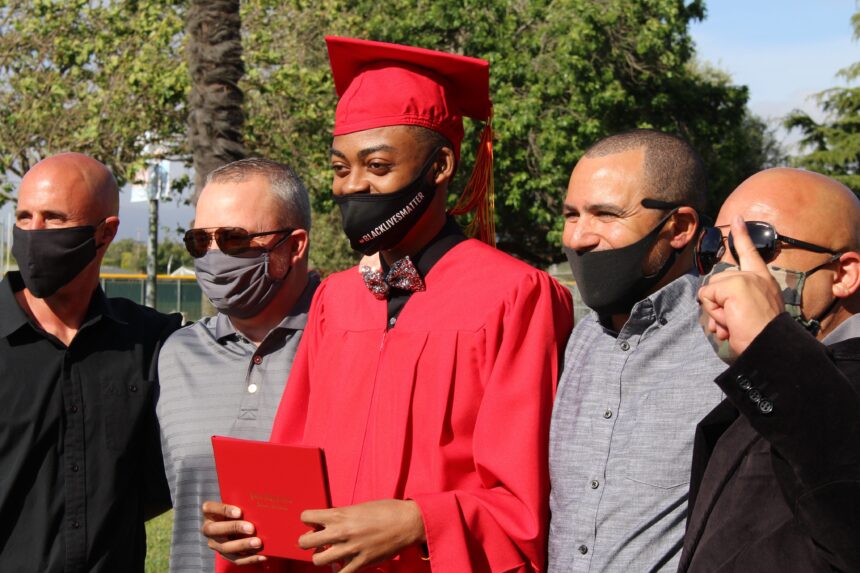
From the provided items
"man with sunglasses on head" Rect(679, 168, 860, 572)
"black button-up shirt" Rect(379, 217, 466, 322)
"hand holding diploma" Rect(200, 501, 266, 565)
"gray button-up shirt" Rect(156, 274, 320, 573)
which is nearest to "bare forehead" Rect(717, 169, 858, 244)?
"man with sunglasses on head" Rect(679, 168, 860, 572)

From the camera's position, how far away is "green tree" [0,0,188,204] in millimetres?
18516

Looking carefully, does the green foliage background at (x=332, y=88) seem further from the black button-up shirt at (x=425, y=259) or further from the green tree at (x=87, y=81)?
the black button-up shirt at (x=425, y=259)

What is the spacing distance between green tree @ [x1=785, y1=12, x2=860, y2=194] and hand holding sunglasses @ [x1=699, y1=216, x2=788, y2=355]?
34.8 metres

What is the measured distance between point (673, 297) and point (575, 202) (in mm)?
425

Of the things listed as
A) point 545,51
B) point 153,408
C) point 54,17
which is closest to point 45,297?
point 153,408

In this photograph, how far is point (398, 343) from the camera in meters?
3.19

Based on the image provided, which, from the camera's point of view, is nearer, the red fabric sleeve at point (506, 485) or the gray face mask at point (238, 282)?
the red fabric sleeve at point (506, 485)

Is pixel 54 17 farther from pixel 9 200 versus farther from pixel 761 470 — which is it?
pixel 761 470

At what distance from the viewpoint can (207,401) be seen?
12.6 feet

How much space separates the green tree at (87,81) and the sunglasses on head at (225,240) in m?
14.7

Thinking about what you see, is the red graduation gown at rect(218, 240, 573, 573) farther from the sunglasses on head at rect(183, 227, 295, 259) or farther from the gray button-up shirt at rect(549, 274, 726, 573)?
the sunglasses on head at rect(183, 227, 295, 259)

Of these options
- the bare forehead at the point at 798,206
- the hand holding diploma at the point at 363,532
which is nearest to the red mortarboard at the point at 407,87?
the bare forehead at the point at 798,206

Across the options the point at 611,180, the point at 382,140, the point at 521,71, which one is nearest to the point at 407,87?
the point at 382,140

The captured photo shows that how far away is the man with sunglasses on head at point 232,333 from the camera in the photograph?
373 cm
